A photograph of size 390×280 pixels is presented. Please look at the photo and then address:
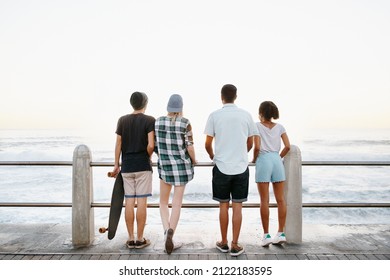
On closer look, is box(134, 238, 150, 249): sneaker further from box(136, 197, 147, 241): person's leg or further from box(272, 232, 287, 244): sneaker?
box(272, 232, 287, 244): sneaker

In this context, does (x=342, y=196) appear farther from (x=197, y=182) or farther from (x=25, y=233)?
(x=25, y=233)

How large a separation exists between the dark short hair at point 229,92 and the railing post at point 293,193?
1.12m

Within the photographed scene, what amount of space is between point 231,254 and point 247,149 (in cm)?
126

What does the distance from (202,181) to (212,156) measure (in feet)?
57.1

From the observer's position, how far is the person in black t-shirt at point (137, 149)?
4.68 m

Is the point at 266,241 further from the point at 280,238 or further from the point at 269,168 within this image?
the point at 269,168

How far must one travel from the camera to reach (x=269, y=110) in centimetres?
483

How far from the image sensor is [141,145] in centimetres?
470

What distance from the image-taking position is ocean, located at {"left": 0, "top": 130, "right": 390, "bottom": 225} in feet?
47.4

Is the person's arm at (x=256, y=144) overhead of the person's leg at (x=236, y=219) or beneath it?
overhead

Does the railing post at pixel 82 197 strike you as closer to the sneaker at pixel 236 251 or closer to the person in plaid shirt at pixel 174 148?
the person in plaid shirt at pixel 174 148

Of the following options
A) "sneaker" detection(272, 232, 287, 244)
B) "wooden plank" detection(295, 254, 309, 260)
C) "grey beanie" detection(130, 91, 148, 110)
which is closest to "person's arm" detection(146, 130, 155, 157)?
"grey beanie" detection(130, 91, 148, 110)

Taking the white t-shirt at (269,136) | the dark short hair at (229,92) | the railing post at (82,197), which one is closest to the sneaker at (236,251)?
the white t-shirt at (269,136)
